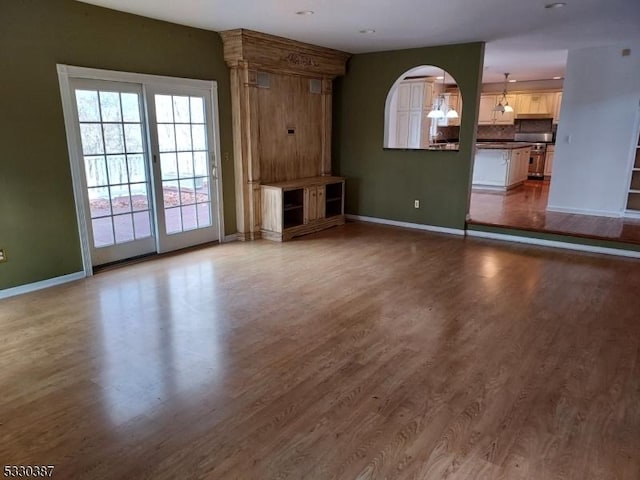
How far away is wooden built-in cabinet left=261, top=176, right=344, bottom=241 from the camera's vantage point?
592cm

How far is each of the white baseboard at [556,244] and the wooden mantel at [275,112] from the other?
2.57 metres

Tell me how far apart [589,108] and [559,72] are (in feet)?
8.99

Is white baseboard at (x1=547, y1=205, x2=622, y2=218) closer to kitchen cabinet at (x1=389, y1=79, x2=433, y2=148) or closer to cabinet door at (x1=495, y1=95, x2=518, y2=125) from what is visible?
kitchen cabinet at (x1=389, y1=79, x2=433, y2=148)

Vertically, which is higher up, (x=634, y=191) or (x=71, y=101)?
(x=71, y=101)

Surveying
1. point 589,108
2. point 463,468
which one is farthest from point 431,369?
point 589,108

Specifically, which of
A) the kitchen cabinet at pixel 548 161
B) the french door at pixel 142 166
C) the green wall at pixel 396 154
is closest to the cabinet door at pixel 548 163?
the kitchen cabinet at pixel 548 161

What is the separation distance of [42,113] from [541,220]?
6194 mm

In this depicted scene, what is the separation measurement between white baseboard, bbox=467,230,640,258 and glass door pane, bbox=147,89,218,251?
3.68 metres

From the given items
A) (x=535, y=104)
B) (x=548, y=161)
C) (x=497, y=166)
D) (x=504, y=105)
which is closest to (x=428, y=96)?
(x=497, y=166)

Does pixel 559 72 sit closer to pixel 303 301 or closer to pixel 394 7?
pixel 394 7

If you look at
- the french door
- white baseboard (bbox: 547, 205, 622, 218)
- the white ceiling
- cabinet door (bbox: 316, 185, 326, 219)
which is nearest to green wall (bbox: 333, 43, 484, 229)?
the white ceiling

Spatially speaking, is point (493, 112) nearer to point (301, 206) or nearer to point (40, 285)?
point (301, 206)

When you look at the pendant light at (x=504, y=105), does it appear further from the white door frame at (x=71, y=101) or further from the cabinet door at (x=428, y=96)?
the white door frame at (x=71, y=101)

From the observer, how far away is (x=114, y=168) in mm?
4609
